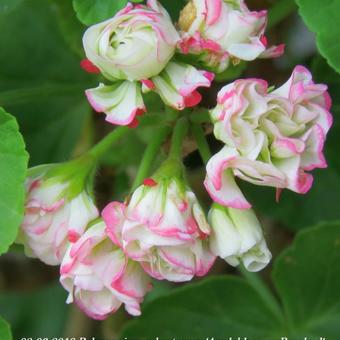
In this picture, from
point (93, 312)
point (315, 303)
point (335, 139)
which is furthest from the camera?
point (335, 139)

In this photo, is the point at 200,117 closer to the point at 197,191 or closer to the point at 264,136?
the point at 264,136

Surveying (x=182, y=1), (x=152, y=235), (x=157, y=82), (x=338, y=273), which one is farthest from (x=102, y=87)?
(x=338, y=273)

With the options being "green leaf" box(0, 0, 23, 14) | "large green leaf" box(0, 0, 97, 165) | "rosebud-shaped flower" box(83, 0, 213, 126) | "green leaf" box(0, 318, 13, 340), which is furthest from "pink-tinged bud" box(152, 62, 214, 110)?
"large green leaf" box(0, 0, 97, 165)

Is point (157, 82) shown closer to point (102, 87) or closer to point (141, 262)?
point (102, 87)

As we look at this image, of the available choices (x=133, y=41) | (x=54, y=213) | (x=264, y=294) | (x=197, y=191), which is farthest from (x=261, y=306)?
(x=133, y=41)

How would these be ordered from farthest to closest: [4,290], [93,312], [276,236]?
1. [4,290]
2. [276,236]
3. [93,312]

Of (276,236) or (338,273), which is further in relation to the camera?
(276,236)

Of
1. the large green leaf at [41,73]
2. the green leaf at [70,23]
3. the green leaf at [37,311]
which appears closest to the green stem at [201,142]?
the green leaf at [70,23]

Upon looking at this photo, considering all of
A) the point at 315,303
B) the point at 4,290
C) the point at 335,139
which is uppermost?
the point at 335,139
